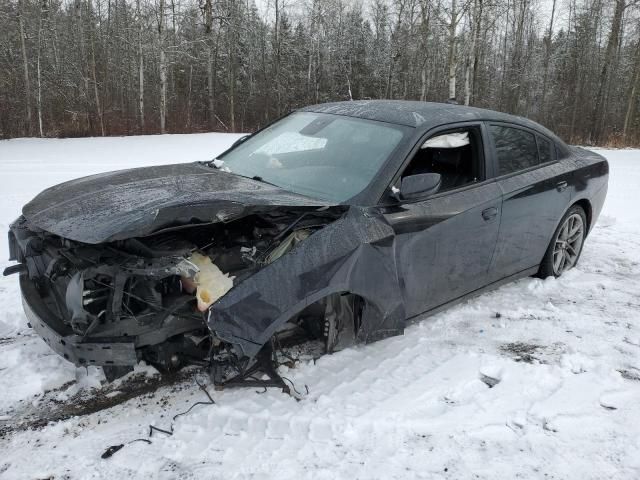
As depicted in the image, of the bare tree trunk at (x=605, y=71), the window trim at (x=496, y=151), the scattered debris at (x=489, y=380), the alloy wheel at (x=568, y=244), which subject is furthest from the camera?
the bare tree trunk at (x=605, y=71)

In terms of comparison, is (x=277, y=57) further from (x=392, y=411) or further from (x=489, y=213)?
(x=392, y=411)

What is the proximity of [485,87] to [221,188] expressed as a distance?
4778 cm

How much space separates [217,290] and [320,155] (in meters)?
1.41

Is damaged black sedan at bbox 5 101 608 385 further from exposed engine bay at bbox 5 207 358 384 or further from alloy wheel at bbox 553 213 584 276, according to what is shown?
alloy wheel at bbox 553 213 584 276

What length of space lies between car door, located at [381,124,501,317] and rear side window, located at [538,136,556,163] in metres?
0.87

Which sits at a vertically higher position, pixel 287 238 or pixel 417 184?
pixel 417 184

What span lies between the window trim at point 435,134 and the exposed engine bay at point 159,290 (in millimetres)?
495

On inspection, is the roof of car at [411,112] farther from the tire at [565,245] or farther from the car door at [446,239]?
the tire at [565,245]

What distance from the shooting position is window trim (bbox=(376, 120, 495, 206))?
329cm

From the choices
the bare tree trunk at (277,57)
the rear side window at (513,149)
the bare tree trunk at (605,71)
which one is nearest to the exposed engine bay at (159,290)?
the rear side window at (513,149)

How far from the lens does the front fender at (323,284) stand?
2.54 m

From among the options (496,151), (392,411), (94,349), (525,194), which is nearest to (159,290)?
(94,349)

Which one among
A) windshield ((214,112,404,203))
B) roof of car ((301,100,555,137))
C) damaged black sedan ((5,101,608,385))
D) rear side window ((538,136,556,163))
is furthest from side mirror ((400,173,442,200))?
rear side window ((538,136,556,163))

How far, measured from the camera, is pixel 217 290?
9.02 ft
